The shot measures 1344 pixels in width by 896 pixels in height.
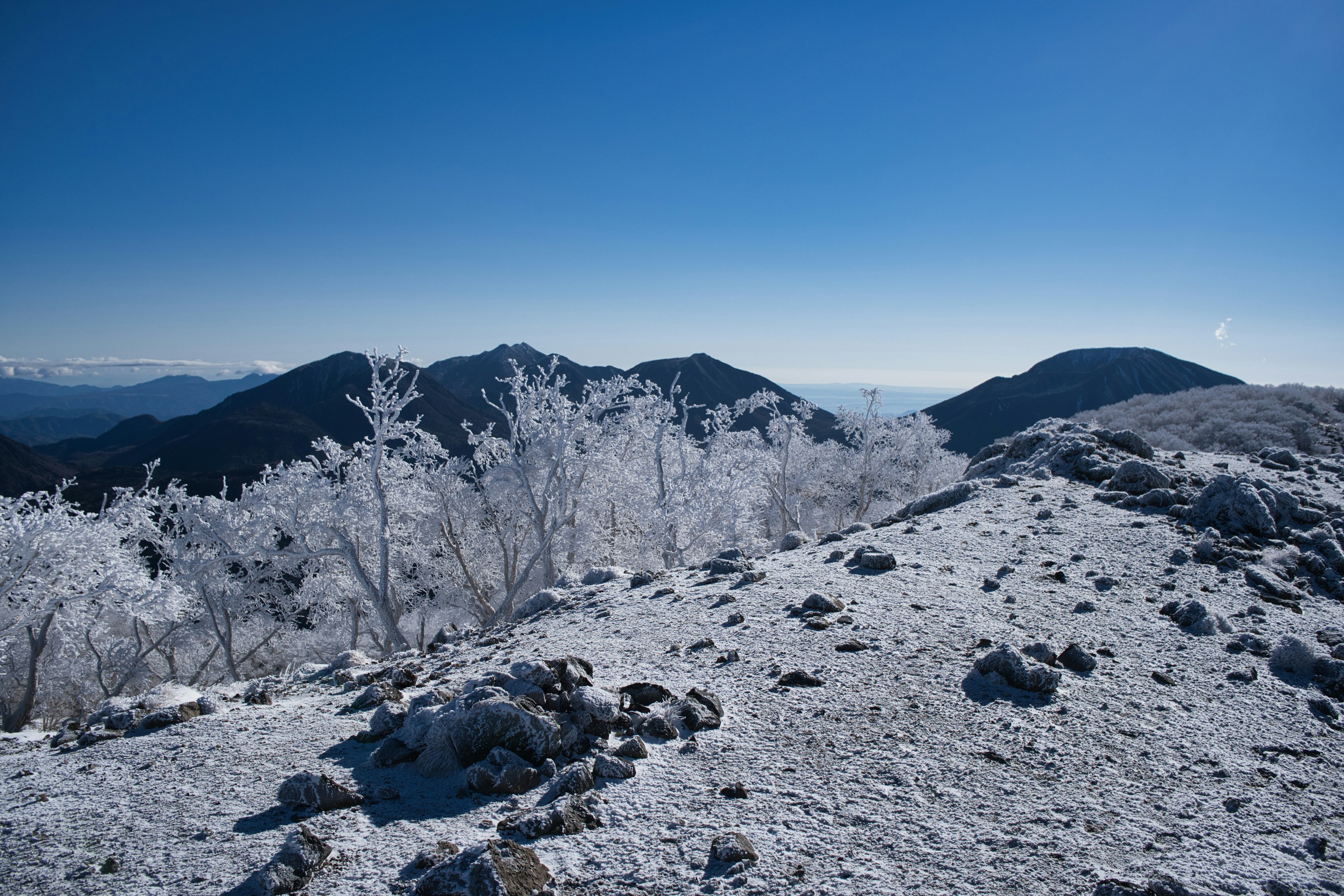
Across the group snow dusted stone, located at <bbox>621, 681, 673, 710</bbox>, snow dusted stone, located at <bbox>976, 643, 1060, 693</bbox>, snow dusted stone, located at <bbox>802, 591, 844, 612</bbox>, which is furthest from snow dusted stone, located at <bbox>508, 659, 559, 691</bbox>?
snow dusted stone, located at <bbox>976, 643, 1060, 693</bbox>

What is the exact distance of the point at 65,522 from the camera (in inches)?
612

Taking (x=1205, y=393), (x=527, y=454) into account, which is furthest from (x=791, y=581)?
(x=1205, y=393)

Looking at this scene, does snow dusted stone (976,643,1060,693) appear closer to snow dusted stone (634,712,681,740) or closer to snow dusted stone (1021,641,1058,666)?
snow dusted stone (1021,641,1058,666)

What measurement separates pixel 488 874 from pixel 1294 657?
308 inches

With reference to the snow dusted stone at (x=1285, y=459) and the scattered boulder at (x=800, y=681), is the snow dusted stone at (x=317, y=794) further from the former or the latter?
the snow dusted stone at (x=1285, y=459)

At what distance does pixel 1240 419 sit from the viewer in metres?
24.7

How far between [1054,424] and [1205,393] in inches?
824

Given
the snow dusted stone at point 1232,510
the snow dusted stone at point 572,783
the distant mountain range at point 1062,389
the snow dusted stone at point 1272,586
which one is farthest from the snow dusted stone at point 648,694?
the distant mountain range at point 1062,389

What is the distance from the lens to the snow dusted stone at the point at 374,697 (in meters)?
5.80

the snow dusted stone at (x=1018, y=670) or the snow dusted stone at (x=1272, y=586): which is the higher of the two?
the snow dusted stone at (x=1272, y=586)

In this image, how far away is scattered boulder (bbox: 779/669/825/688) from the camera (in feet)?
18.3

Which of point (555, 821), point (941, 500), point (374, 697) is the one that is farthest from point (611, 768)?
point (941, 500)

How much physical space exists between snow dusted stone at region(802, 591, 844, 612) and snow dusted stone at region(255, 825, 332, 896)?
541 centimetres

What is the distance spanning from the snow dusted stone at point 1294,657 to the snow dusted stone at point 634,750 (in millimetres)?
6537
